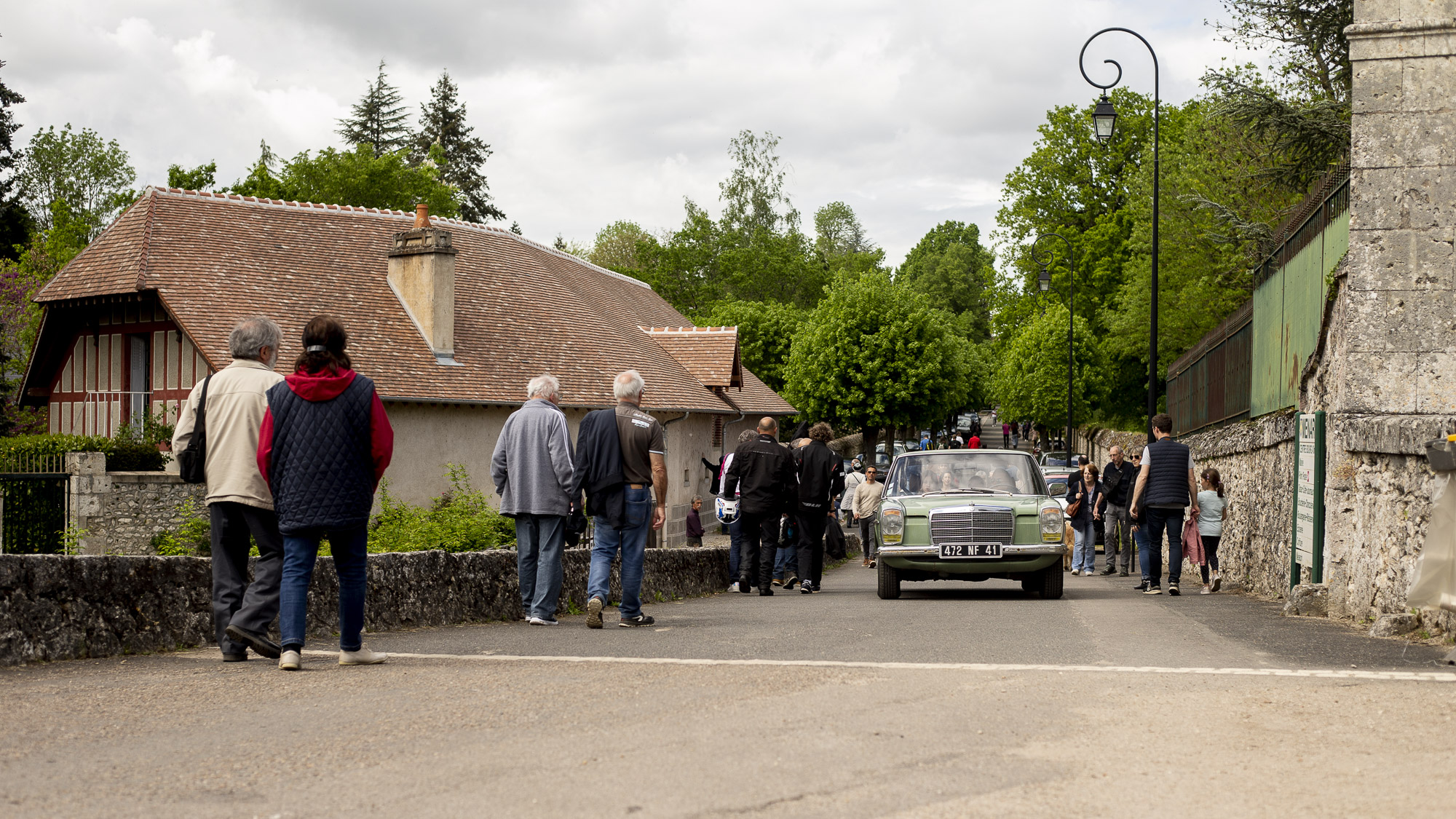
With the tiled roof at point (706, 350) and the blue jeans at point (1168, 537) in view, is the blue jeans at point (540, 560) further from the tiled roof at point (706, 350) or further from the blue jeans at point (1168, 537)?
the tiled roof at point (706, 350)

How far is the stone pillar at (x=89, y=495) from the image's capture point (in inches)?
1032

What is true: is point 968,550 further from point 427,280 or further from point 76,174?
point 76,174

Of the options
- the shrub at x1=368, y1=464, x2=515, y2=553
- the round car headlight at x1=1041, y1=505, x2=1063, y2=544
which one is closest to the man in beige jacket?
the shrub at x1=368, y1=464, x2=515, y2=553

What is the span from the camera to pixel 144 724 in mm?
5785

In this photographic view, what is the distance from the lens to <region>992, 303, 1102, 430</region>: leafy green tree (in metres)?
56.7

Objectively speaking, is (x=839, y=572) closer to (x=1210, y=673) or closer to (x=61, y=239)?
(x=1210, y=673)

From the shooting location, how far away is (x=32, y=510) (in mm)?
24969

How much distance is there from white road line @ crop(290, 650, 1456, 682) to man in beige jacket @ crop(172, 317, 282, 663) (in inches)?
25.0

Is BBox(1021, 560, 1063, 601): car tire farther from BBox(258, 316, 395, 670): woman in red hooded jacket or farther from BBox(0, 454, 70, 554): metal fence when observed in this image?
BBox(0, 454, 70, 554): metal fence

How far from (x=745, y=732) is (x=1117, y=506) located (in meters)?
16.0

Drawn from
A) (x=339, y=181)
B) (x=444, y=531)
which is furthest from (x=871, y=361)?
(x=444, y=531)

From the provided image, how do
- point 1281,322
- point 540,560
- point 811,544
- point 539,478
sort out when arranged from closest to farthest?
point 539,478 < point 540,560 < point 811,544 < point 1281,322

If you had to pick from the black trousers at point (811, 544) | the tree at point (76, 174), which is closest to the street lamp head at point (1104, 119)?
the black trousers at point (811, 544)

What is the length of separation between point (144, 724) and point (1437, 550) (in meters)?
6.97
